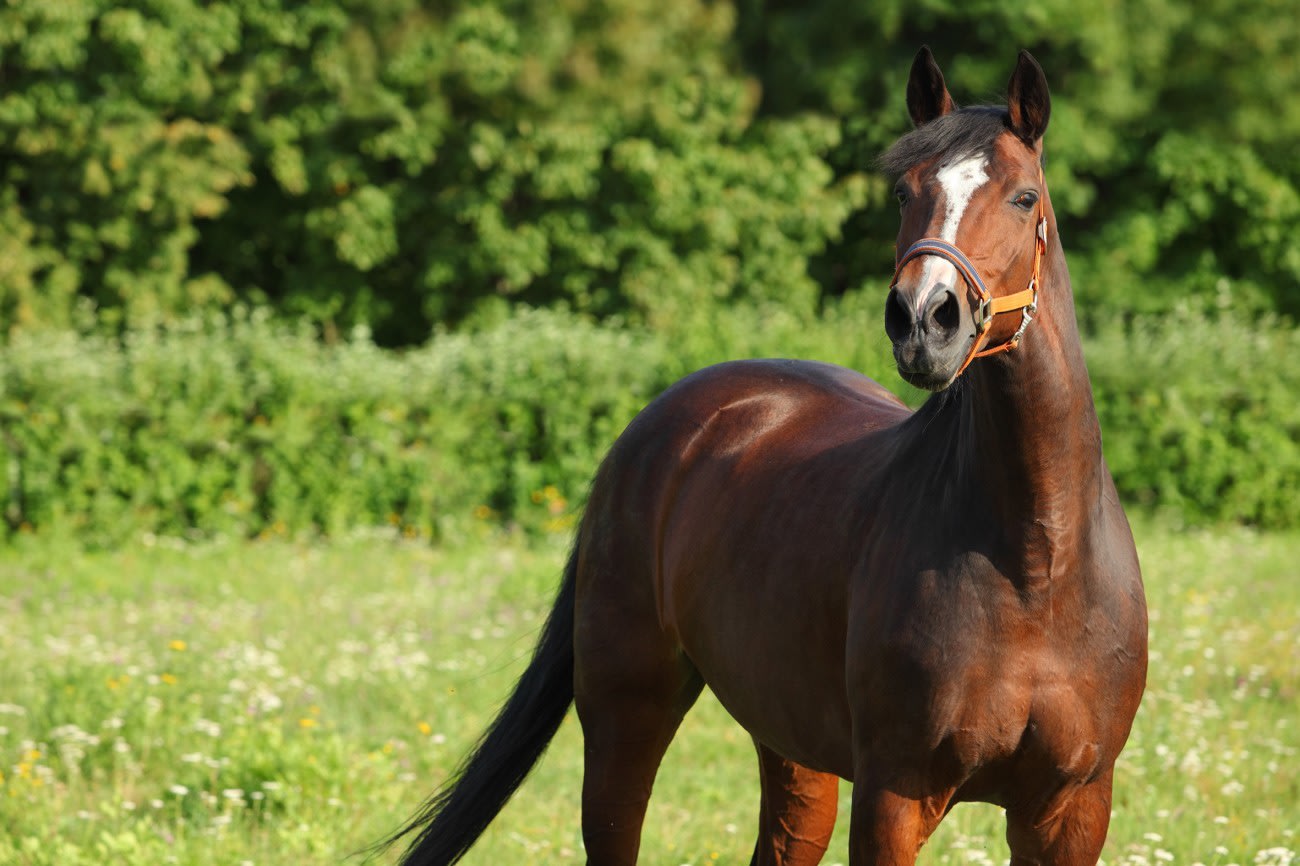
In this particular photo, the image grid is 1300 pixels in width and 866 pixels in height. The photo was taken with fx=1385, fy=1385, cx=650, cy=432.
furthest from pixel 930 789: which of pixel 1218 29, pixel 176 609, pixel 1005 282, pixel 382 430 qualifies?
pixel 1218 29

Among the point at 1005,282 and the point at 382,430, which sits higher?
the point at 1005,282

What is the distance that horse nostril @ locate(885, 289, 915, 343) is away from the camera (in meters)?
2.42

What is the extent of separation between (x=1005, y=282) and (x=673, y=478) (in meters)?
1.49

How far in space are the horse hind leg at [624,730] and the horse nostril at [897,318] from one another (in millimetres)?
1645

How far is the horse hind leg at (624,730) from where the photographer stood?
3.84 meters

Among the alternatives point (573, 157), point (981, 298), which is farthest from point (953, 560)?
point (573, 157)

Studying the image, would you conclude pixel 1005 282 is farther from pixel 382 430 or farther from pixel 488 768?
pixel 382 430

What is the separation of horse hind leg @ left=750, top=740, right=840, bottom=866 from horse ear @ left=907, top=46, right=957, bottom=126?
1.80m

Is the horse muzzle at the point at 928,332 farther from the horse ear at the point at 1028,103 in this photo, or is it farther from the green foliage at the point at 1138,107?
the green foliage at the point at 1138,107

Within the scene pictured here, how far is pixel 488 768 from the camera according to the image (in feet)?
13.7

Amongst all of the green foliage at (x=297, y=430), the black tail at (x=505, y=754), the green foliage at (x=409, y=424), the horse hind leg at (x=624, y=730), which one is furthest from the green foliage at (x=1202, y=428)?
the horse hind leg at (x=624, y=730)

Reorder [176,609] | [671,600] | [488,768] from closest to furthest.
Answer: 1. [671,600]
2. [488,768]
3. [176,609]

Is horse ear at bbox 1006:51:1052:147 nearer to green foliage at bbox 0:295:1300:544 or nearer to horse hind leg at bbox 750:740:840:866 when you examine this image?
horse hind leg at bbox 750:740:840:866

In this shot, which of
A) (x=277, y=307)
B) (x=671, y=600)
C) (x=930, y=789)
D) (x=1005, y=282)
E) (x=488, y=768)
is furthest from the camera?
(x=277, y=307)
